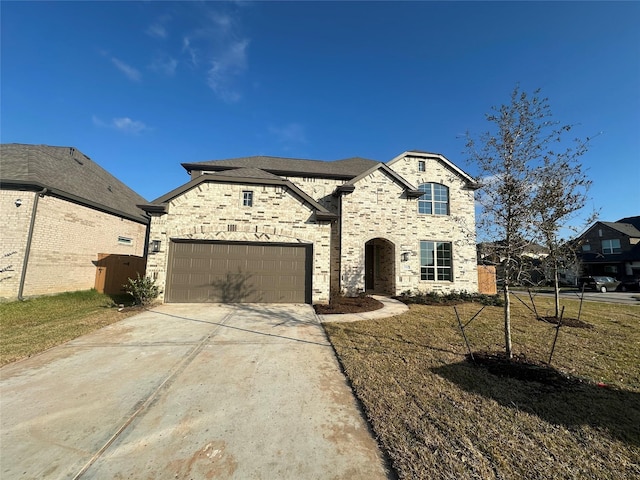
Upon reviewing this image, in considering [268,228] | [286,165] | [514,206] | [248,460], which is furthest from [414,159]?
[248,460]

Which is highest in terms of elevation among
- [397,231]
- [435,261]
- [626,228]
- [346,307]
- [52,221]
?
[626,228]

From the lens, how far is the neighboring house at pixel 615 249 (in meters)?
29.0

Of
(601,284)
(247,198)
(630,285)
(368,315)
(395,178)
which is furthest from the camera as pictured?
(601,284)

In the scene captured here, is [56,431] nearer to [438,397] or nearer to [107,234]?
[438,397]

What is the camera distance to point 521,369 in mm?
4574

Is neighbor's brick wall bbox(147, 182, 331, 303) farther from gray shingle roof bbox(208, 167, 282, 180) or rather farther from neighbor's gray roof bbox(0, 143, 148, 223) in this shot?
neighbor's gray roof bbox(0, 143, 148, 223)

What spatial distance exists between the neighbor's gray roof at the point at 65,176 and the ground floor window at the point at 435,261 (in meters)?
17.1

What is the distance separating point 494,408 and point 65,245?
1607 centimetres

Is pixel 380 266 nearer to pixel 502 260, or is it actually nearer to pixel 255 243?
pixel 255 243

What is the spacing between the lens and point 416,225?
560 inches

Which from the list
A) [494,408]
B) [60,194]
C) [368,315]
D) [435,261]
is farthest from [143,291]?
[435,261]

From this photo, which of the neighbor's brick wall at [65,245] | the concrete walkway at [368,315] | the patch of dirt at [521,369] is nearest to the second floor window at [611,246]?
the concrete walkway at [368,315]

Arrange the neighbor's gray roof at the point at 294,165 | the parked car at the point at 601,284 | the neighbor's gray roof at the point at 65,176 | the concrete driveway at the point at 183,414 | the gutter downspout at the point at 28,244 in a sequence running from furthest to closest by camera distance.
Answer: the parked car at the point at 601,284 → the neighbor's gray roof at the point at 294,165 → the neighbor's gray roof at the point at 65,176 → the gutter downspout at the point at 28,244 → the concrete driveway at the point at 183,414

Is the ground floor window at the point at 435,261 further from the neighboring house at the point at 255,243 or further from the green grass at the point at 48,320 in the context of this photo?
the green grass at the point at 48,320
